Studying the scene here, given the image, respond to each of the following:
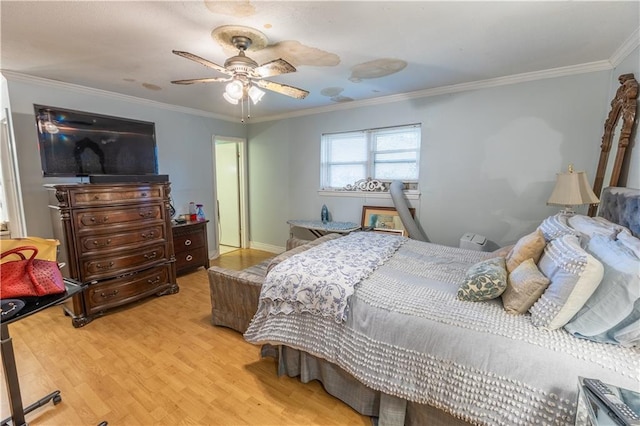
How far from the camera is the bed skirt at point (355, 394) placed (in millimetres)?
1420

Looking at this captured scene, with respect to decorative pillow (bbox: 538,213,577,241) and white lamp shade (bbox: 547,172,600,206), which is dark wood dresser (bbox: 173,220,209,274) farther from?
white lamp shade (bbox: 547,172,600,206)

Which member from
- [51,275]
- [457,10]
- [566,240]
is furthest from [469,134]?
[51,275]

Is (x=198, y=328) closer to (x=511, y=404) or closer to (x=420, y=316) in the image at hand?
(x=420, y=316)

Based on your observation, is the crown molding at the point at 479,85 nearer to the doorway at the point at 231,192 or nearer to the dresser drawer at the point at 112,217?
the doorway at the point at 231,192

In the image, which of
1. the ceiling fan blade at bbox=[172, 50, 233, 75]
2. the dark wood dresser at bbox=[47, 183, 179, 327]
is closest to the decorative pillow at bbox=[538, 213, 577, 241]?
the ceiling fan blade at bbox=[172, 50, 233, 75]

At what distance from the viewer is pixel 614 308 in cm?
107

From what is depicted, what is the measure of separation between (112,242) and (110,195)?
1.58 ft

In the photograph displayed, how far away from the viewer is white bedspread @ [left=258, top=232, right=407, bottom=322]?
1617 millimetres

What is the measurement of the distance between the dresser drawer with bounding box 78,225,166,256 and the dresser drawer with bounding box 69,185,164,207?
0.32 meters

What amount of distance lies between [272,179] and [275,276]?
3282mm

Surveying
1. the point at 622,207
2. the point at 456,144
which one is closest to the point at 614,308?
the point at 622,207

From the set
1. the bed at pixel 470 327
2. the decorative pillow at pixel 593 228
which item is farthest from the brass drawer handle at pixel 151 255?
the decorative pillow at pixel 593 228

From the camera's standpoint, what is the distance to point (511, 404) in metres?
1.12

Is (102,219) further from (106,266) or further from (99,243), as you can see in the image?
(106,266)
